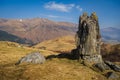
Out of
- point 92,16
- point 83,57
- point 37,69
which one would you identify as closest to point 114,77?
point 83,57

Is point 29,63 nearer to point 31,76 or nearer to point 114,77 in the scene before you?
point 31,76

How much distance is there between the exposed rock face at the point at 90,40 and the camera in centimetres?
4906

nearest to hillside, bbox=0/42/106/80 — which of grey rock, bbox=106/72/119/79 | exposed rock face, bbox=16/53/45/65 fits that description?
grey rock, bbox=106/72/119/79

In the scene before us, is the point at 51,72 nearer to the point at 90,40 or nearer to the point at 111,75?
the point at 111,75

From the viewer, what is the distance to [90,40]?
49688 millimetres

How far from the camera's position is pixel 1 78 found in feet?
122

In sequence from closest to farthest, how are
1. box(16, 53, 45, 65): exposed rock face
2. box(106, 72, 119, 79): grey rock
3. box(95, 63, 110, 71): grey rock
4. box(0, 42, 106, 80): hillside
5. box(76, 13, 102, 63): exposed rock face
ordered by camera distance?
1. box(0, 42, 106, 80): hillside
2. box(106, 72, 119, 79): grey rock
3. box(95, 63, 110, 71): grey rock
4. box(16, 53, 45, 65): exposed rock face
5. box(76, 13, 102, 63): exposed rock face

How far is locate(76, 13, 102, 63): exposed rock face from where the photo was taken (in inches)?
1932

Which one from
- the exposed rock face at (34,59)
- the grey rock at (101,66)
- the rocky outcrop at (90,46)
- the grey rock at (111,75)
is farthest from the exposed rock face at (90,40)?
the exposed rock face at (34,59)

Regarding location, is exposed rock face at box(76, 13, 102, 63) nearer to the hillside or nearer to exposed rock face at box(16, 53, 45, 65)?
the hillside

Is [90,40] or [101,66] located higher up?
[90,40]

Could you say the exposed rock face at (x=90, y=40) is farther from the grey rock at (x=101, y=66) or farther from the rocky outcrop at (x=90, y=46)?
the grey rock at (x=101, y=66)

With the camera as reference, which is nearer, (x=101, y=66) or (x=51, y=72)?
(x=51, y=72)

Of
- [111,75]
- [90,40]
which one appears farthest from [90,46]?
[111,75]
